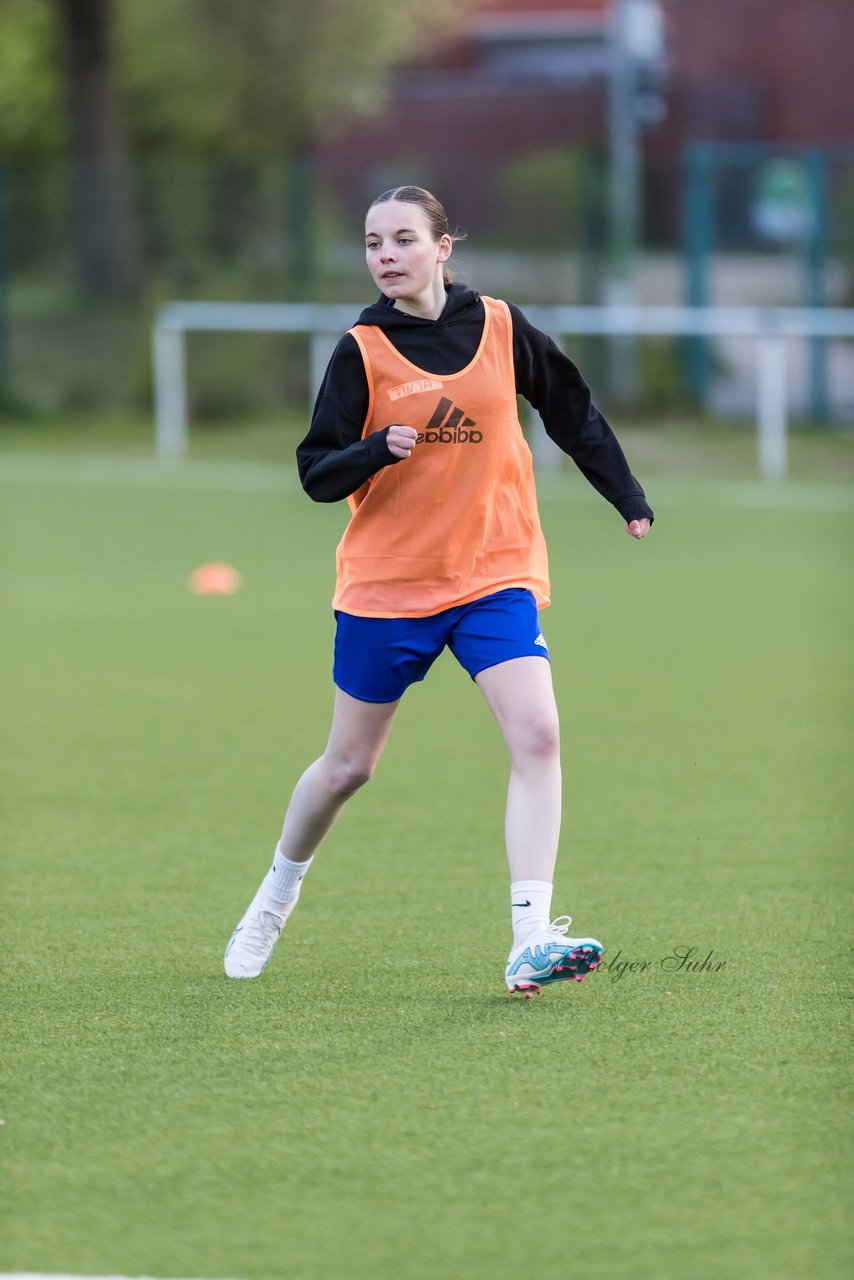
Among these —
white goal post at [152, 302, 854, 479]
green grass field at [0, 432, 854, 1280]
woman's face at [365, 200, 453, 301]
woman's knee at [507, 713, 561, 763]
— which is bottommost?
white goal post at [152, 302, 854, 479]

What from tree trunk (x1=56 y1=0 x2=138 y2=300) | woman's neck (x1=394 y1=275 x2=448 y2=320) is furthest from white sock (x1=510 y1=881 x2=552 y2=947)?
tree trunk (x1=56 y1=0 x2=138 y2=300)

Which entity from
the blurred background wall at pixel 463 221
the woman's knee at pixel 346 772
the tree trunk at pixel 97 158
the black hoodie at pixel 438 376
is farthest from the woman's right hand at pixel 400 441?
the tree trunk at pixel 97 158

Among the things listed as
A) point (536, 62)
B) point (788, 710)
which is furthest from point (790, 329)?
point (536, 62)

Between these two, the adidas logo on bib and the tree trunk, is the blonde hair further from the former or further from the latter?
the tree trunk

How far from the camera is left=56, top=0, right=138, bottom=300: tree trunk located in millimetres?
24906

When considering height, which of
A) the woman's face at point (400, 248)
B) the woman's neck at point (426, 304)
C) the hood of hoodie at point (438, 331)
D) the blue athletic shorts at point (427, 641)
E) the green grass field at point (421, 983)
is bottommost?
the green grass field at point (421, 983)

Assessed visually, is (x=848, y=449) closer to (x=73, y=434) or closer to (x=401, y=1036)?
(x=73, y=434)

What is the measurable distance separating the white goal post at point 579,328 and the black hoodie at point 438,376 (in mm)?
14381

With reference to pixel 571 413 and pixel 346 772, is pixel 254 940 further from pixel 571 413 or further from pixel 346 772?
pixel 571 413

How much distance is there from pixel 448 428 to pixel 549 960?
4.03 ft

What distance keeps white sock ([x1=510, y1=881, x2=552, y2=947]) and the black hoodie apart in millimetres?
939

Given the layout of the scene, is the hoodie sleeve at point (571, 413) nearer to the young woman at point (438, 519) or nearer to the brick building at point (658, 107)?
the young woman at point (438, 519)

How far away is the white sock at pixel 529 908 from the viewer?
4.50 metres

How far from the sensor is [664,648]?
33.8ft
